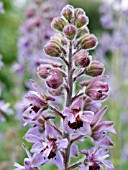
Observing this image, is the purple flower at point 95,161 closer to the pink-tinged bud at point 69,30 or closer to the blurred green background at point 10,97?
the pink-tinged bud at point 69,30

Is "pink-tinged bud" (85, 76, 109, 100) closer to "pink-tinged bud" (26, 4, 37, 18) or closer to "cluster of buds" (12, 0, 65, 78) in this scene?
"cluster of buds" (12, 0, 65, 78)

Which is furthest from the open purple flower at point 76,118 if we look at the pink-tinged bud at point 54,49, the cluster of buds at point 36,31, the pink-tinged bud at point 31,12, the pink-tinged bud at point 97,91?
the pink-tinged bud at point 31,12

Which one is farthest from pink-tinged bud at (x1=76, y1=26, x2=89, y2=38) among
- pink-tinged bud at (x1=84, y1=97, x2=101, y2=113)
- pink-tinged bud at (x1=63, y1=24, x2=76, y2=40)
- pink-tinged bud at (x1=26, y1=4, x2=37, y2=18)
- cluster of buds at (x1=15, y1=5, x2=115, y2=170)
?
pink-tinged bud at (x1=26, y1=4, x2=37, y2=18)

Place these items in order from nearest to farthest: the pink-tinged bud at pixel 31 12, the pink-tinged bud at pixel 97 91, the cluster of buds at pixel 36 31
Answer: the pink-tinged bud at pixel 97 91, the cluster of buds at pixel 36 31, the pink-tinged bud at pixel 31 12

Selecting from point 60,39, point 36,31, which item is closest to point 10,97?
point 36,31

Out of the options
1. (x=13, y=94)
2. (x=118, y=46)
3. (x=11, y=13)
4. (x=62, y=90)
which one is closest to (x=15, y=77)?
(x=13, y=94)

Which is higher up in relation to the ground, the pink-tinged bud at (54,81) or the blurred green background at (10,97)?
the blurred green background at (10,97)

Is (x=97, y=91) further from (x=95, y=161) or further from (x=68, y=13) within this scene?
(x=68, y=13)

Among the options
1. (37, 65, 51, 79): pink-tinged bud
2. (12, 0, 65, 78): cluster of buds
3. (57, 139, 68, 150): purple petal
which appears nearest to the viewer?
(57, 139, 68, 150): purple petal
